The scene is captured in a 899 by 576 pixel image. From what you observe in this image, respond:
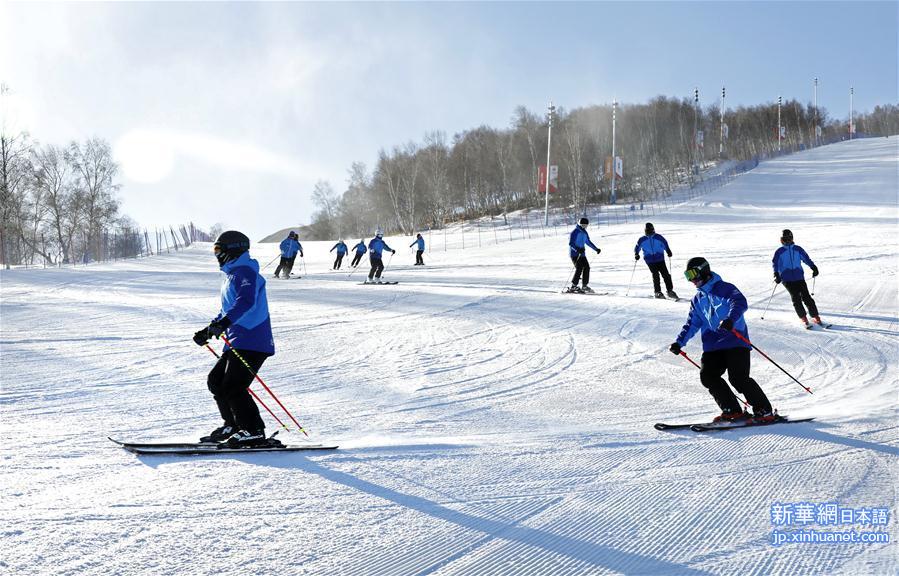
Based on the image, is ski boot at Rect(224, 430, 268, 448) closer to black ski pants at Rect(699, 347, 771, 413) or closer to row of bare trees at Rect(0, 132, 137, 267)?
black ski pants at Rect(699, 347, 771, 413)

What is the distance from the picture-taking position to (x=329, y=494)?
3820mm

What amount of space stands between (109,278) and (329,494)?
2099 cm

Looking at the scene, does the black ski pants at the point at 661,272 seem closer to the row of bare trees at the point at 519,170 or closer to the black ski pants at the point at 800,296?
the black ski pants at the point at 800,296

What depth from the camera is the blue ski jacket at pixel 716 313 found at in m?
5.27

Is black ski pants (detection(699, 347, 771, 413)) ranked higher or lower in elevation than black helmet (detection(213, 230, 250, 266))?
lower

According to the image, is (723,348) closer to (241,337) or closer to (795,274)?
(241,337)

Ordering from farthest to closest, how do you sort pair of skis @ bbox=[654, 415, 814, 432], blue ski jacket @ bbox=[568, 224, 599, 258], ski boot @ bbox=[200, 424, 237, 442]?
blue ski jacket @ bbox=[568, 224, 599, 258] → pair of skis @ bbox=[654, 415, 814, 432] → ski boot @ bbox=[200, 424, 237, 442]

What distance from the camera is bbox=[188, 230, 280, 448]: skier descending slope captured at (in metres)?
4.49

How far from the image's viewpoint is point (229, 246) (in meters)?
4.55

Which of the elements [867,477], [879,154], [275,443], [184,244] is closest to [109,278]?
[275,443]

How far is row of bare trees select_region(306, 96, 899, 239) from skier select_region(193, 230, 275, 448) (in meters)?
50.7

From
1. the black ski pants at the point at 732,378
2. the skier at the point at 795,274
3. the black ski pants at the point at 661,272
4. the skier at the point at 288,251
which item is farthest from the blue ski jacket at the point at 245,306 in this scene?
the skier at the point at 288,251

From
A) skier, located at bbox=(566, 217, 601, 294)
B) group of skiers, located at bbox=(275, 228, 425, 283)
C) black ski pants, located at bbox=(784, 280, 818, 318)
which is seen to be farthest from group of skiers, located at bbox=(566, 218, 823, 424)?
group of skiers, located at bbox=(275, 228, 425, 283)

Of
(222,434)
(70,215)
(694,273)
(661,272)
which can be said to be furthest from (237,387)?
(70,215)
